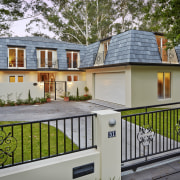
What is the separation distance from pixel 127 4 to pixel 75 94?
19439mm

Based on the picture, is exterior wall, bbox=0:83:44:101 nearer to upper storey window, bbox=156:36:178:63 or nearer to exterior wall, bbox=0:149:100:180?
upper storey window, bbox=156:36:178:63

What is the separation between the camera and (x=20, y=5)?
775 centimetres

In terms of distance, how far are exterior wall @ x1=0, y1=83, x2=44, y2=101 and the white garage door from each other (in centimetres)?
526

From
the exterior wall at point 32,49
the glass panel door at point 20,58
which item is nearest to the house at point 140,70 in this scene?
the exterior wall at point 32,49

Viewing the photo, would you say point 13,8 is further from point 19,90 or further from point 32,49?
point 32,49

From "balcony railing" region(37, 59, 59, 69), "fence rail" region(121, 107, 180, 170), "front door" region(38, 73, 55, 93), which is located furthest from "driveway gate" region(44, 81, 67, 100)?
"fence rail" region(121, 107, 180, 170)

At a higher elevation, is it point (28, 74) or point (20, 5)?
point (20, 5)

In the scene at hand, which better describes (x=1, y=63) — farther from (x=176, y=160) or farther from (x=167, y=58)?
(x=176, y=160)

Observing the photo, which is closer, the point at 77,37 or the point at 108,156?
the point at 108,156

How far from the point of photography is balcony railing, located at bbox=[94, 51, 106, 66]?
594 inches

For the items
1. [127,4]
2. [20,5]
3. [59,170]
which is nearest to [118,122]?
[59,170]

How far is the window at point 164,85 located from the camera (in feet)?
44.1

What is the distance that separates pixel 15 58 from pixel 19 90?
14.2 ft

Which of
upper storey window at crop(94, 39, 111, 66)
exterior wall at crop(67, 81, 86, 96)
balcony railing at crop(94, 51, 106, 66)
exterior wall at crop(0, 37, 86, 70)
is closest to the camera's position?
balcony railing at crop(94, 51, 106, 66)
